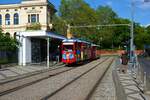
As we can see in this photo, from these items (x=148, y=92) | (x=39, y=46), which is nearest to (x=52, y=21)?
(x=39, y=46)

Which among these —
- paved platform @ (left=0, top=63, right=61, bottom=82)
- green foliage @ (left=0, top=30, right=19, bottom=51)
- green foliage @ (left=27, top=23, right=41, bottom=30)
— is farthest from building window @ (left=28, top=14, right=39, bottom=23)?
paved platform @ (left=0, top=63, right=61, bottom=82)

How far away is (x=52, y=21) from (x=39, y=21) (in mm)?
3754

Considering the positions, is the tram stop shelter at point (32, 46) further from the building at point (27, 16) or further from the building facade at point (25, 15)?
the building facade at point (25, 15)

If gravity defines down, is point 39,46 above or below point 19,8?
below

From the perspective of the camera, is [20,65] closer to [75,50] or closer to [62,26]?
[75,50]

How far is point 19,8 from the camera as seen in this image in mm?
99625

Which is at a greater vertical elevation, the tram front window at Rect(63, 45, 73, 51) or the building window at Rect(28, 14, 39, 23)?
the building window at Rect(28, 14, 39, 23)

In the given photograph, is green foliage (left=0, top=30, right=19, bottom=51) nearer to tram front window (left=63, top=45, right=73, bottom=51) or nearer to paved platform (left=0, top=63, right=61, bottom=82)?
tram front window (left=63, top=45, right=73, bottom=51)

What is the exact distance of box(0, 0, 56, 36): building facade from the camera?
95.9 meters

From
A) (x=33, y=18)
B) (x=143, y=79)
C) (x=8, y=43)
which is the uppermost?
(x=33, y=18)

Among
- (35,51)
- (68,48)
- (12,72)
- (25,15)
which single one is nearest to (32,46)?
(35,51)

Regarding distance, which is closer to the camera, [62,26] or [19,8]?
[62,26]

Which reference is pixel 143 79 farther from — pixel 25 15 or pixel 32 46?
pixel 25 15

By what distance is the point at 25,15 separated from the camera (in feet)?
319
